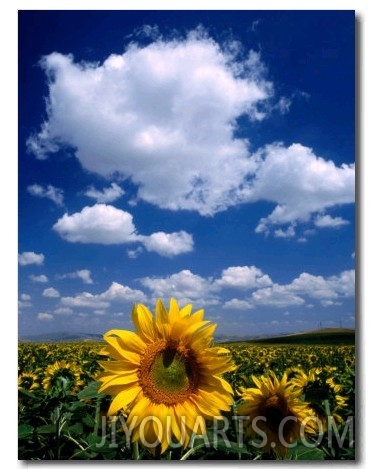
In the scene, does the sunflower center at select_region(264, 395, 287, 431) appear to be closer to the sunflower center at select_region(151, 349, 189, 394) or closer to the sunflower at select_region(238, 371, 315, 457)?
the sunflower at select_region(238, 371, 315, 457)

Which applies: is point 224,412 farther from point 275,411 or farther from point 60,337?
point 60,337

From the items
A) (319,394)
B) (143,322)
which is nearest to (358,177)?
(319,394)

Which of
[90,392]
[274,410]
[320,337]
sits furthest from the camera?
[320,337]

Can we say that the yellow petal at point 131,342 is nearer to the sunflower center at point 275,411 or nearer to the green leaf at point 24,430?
the sunflower center at point 275,411

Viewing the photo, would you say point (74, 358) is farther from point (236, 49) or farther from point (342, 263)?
point (236, 49)

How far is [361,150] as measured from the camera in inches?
120

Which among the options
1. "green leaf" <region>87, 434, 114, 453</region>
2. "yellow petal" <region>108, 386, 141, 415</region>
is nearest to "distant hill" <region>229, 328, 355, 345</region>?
"green leaf" <region>87, 434, 114, 453</region>

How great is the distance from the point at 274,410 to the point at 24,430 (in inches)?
45.4

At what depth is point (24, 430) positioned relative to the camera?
2766mm

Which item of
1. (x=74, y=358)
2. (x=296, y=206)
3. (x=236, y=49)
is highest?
(x=236, y=49)

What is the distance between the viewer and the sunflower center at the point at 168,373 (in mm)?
1903

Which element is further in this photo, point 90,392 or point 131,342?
point 90,392

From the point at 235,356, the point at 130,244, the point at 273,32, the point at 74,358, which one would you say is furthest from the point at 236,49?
the point at 74,358

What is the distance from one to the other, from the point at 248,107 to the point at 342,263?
0.92 metres
